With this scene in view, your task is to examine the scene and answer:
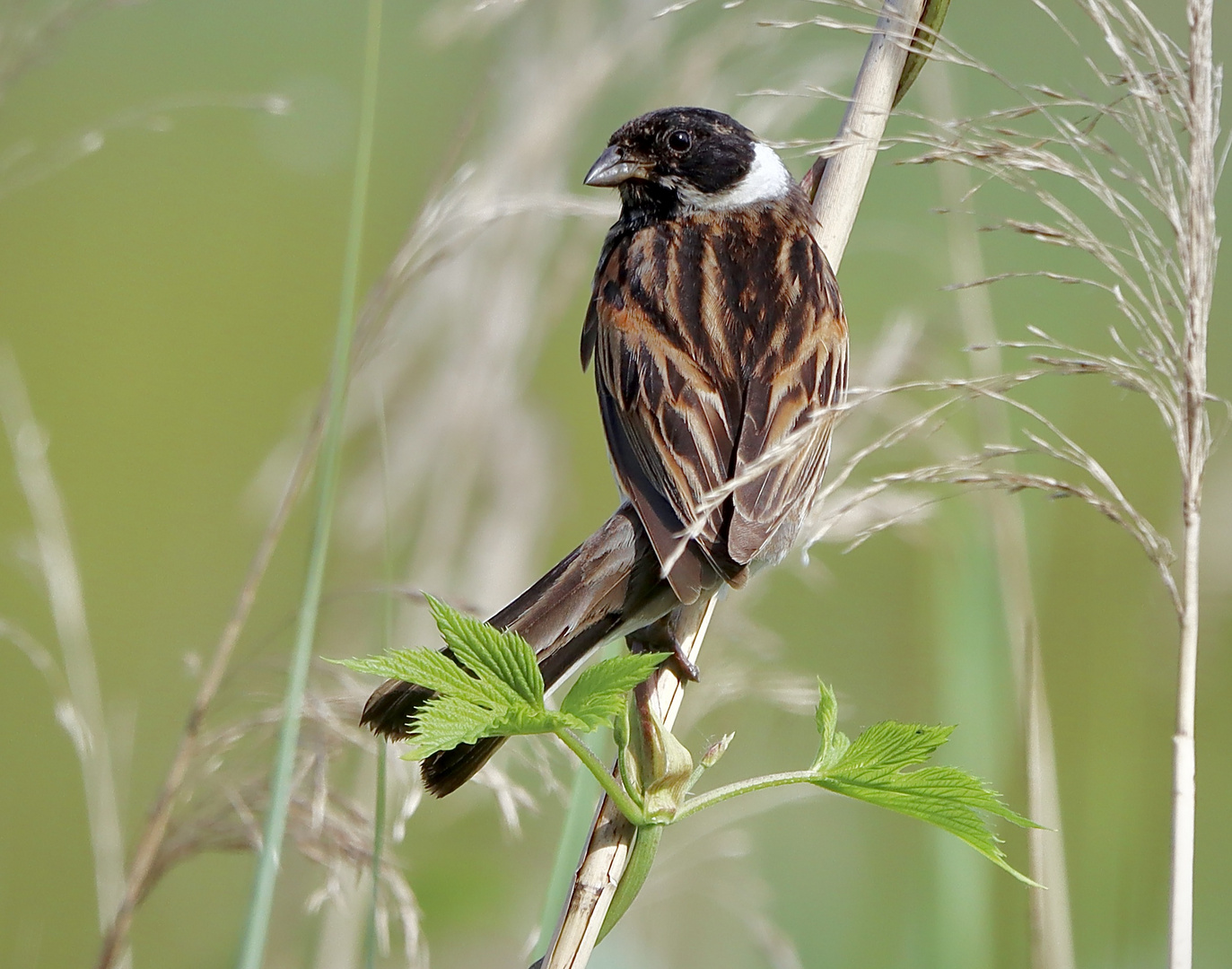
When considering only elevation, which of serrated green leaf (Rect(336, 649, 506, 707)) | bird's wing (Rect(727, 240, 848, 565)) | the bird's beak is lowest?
serrated green leaf (Rect(336, 649, 506, 707))

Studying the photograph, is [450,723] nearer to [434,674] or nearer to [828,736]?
[434,674]

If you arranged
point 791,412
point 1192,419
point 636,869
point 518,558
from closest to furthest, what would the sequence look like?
1. point 636,869
2. point 1192,419
3. point 791,412
4. point 518,558

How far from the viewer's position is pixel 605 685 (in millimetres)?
893

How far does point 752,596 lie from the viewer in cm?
219

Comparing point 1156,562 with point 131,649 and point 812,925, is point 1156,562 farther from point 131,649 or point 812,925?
point 131,649

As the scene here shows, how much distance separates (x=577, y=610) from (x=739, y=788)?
44 cm

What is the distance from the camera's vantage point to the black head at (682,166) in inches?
84.8

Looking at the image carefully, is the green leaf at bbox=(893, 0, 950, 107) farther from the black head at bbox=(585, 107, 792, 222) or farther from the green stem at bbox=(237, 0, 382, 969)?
the black head at bbox=(585, 107, 792, 222)

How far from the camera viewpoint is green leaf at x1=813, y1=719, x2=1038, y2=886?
0.95 metres

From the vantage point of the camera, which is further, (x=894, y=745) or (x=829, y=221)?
(x=829, y=221)

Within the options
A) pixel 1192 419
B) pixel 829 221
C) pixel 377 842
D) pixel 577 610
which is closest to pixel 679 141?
pixel 829 221

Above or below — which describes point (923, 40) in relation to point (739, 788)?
above

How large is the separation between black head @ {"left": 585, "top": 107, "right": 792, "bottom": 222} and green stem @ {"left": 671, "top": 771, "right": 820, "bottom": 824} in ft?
4.41

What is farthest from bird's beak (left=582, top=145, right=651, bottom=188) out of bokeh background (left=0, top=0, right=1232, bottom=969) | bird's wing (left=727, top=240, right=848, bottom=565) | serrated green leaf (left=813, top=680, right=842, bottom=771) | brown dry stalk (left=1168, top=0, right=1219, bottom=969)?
serrated green leaf (left=813, top=680, right=842, bottom=771)
